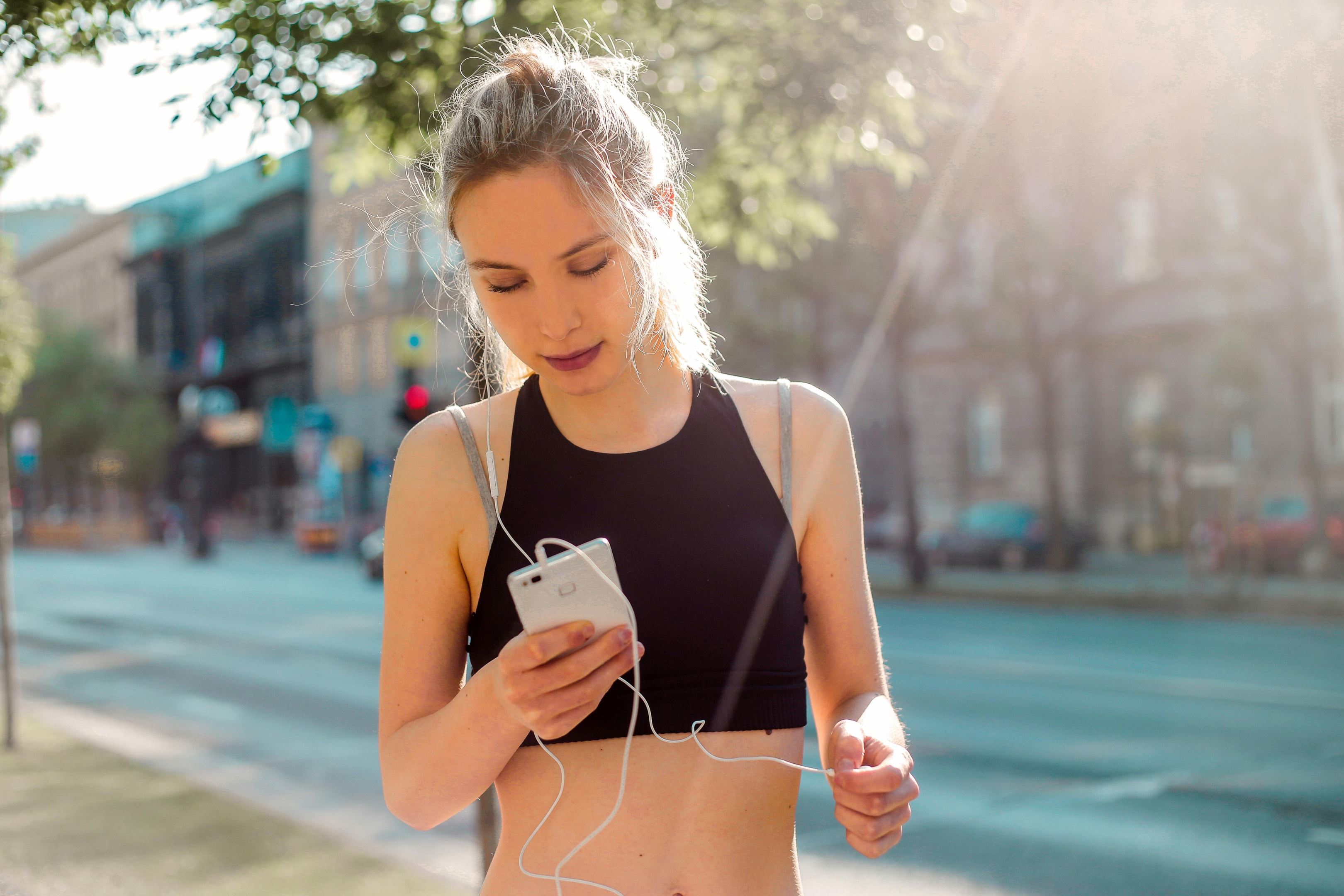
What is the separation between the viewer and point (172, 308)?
2282 inches

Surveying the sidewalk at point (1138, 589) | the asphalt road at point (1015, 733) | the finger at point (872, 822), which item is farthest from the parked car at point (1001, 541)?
the finger at point (872, 822)

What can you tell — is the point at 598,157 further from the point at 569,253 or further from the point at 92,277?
the point at 92,277

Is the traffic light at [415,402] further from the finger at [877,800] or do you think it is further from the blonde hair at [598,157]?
the finger at [877,800]

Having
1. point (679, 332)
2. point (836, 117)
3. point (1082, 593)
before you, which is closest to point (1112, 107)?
point (1082, 593)

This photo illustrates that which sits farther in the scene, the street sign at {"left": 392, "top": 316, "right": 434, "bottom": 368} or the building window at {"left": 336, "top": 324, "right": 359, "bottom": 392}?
the building window at {"left": 336, "top": 324, "right": 359, "bottom": 392}

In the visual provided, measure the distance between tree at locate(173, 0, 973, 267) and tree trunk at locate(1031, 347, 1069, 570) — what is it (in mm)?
16508

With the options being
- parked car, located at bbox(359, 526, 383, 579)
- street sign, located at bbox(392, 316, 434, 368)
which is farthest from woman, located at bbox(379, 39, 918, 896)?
parked car, located at bbox(359, 526, 383, 579)

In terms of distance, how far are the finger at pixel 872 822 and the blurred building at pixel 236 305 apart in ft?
149

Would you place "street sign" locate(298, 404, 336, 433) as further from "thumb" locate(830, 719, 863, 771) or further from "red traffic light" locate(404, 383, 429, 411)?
"thumb" locate(830, 719, 863, 771)

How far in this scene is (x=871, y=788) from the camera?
1326 millimetres

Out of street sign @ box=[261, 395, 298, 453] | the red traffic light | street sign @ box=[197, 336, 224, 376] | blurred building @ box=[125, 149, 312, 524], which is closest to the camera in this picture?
the red traffic light

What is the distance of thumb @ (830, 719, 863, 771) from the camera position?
1354 millimetres

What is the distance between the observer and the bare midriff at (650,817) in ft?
4.78

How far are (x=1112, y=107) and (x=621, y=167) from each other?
19.7 meters
